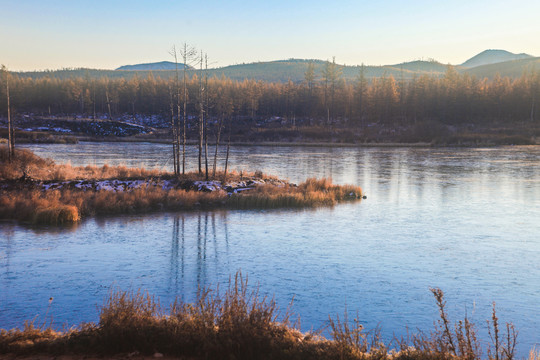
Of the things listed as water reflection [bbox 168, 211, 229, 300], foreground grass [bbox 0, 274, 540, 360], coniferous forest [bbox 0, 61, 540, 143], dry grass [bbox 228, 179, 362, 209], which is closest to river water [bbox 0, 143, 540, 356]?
water reflection [bbox 168, 211, 229, 300]

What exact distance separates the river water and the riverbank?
1.27 m

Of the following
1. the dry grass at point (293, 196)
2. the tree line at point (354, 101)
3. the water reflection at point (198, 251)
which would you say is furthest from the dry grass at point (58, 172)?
the tree line at point (354, 101)

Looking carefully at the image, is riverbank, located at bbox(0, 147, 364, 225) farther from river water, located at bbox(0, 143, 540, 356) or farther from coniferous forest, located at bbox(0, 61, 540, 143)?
coniferous forest, located at bbox(0, 61, 540, 143)

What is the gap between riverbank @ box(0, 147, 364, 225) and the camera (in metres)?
20.2

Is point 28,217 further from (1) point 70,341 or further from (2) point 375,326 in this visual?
(2) point 375,326

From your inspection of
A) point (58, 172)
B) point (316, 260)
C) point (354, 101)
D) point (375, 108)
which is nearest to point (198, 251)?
point (316, 260)

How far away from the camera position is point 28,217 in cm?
1938

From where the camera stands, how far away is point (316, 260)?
45.8 feet

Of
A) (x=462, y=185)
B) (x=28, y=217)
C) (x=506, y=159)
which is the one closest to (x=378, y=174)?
(x=462, y=185)

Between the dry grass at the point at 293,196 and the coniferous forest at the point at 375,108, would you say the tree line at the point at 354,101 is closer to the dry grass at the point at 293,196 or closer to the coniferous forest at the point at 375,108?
the coniferous forest at the point at 375,108

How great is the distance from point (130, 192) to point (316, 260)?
13.2 meters

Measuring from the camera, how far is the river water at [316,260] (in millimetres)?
10078

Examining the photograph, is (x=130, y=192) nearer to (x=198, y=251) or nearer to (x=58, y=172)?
(x=58, y=172)

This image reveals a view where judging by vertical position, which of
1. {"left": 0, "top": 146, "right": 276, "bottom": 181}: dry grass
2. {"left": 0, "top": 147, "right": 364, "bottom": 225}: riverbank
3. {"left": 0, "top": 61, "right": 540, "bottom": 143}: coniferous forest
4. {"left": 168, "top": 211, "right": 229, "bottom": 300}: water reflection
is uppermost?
{"left": 0, "top": 61, "right": 540, "bottom": 143}: coniferous forest
